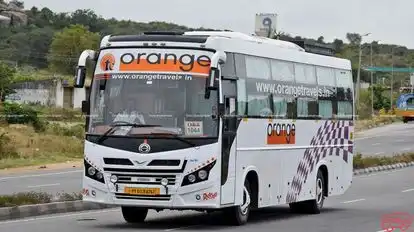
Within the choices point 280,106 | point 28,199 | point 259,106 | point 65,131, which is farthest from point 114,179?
point 65,131

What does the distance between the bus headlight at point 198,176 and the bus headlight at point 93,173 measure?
1.35m

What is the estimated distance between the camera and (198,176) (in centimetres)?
1551

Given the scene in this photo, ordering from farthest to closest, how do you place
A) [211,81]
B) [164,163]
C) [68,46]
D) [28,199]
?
[68,46] < [28,199] < [211,81] < [164,163]

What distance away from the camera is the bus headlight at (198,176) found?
15445 millimetres

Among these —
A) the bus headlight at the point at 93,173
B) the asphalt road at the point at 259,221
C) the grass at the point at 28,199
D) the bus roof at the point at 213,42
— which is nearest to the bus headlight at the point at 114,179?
the bus headlight at the point at 93,173

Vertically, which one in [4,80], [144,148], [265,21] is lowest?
[144,148]

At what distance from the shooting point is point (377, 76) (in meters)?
174

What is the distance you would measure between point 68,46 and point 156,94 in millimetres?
79123

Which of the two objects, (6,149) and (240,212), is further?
(6,149)

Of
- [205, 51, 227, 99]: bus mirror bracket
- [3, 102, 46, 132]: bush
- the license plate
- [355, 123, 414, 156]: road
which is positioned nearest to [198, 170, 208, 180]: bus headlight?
the license plate

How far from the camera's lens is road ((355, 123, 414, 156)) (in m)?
55.5

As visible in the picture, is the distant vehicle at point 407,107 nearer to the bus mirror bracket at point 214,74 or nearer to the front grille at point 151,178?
the bus mirror bracket at point 214,74

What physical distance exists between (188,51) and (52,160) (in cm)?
2395

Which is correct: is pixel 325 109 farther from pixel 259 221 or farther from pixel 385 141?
pixel 385 141
